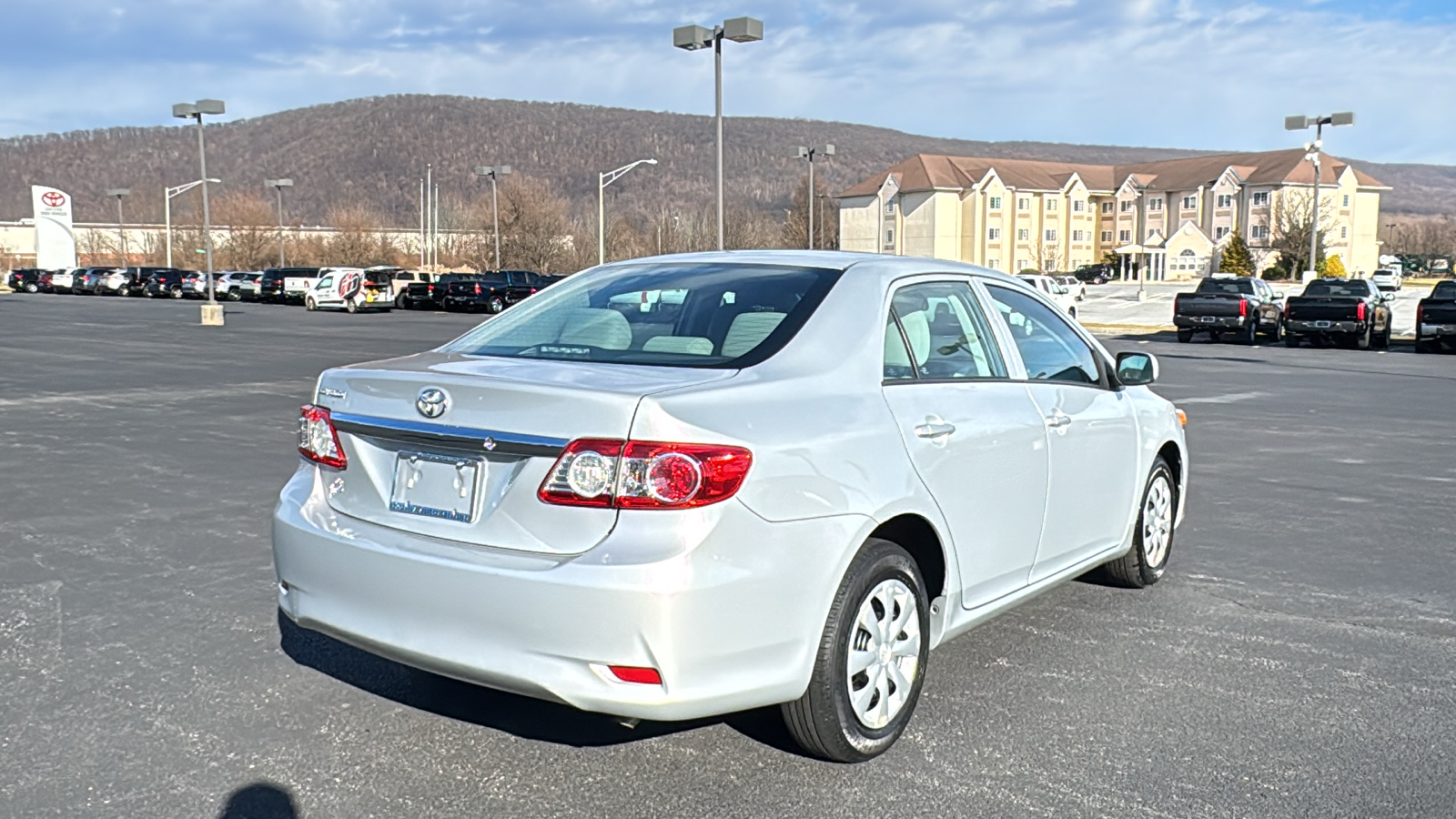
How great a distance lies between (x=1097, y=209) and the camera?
396ft

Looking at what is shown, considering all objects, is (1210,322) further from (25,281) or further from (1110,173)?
(1110,173)

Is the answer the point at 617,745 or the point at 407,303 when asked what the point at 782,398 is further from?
the point at 407,303

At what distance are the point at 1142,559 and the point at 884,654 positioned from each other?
8.17ft

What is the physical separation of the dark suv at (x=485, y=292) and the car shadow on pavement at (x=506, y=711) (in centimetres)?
4316

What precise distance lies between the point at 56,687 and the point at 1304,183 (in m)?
111

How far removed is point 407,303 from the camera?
50.4m

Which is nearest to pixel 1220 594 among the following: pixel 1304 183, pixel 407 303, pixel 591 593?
pixel 591 593

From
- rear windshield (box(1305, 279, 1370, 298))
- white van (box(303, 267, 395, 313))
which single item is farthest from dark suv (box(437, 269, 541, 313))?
rear windshield (box(1305, 279, 1370, 298))

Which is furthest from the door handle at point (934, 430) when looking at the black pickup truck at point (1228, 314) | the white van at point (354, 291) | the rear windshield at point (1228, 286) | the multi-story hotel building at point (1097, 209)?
the multi-story hotel building at point (1097, 209)

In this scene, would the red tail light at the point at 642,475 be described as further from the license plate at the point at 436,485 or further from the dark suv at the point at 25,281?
the dark suv at the point at 25,281

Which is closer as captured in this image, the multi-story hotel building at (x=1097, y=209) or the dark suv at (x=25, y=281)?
the dark suv at (x=25, y=281)

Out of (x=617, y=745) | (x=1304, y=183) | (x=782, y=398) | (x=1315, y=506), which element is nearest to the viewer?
(x=782, y=398)

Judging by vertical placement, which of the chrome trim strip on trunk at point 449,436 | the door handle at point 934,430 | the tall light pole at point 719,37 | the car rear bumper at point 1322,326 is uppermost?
the tall light pole at point 719,37

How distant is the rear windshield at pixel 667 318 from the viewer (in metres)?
4.06
